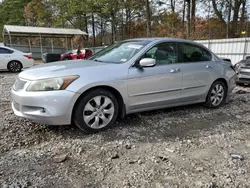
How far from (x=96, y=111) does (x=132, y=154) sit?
2.81ft

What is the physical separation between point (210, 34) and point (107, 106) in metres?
12.3

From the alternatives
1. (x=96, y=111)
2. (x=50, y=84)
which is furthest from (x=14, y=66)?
(x=96, y=111)

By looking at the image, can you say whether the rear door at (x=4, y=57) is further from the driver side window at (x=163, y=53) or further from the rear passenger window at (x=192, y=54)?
the rear passenger window at (x=192, y=54)

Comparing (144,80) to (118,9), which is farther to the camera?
(118,9)

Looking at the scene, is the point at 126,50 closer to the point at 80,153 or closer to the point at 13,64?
the point at 80,153

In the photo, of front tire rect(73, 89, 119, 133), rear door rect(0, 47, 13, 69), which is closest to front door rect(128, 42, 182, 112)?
front tire rect(73, 89, 119, 133)

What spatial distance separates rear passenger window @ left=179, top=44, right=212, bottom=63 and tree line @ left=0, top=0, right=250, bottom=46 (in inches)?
516

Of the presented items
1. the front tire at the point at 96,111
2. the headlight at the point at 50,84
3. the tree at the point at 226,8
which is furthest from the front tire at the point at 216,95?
the tree at the point at 226,8

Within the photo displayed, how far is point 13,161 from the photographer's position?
267 cm

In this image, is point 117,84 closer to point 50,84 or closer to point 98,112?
point 98,112

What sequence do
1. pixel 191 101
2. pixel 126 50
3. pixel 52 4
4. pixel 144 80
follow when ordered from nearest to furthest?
pixel 144 80 < pixel 126 50 < pixel 191 101 < pixel 52 4

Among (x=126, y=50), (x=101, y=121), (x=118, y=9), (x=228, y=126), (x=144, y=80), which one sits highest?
(x=118, y=9)

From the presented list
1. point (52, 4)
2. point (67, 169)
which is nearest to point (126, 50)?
point (67, 169)

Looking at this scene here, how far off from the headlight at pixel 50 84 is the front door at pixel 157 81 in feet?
3.26
